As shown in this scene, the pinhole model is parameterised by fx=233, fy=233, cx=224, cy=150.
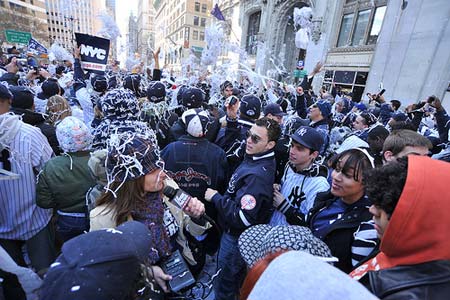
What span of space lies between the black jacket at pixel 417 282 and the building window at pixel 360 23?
18.6 m

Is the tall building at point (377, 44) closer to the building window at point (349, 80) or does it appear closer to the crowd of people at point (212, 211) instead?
the building window at point (349, 80)

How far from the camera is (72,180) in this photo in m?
2.26

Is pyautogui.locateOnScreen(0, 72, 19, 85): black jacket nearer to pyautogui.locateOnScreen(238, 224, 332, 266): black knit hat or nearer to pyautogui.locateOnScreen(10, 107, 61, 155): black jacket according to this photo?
pyautogui.locateOnScreen(10, 107, 61, 155): black jacket

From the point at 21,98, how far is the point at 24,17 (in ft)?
190

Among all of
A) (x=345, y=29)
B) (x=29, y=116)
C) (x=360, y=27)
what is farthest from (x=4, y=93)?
(x=345, y=29)

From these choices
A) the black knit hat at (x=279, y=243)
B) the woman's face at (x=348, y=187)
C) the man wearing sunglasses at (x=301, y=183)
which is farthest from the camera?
the man wearing sunglasses at (x=301, y=183)

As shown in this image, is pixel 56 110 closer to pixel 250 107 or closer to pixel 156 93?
pixel 156 93

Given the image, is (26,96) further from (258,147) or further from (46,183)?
(258,147)

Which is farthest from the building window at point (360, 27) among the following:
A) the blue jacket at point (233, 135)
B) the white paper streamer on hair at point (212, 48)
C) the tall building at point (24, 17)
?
the tall building at point (24, 17)

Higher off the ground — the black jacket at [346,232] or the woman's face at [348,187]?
the woman's face at [348,187]

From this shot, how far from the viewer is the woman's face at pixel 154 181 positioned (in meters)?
1.70

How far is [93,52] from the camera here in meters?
5.62

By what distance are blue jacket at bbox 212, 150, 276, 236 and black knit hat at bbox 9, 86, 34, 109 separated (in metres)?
3.01

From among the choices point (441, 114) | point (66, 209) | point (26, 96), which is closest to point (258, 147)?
point (66, 209)
